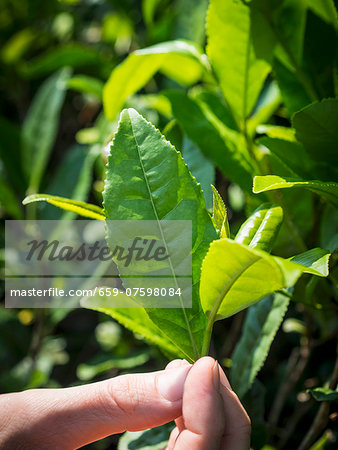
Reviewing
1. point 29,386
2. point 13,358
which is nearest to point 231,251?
point 29,386

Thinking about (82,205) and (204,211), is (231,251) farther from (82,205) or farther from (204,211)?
(82,205)

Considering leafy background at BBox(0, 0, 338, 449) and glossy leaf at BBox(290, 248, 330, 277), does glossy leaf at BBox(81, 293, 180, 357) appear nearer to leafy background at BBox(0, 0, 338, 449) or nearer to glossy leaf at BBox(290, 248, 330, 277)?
leafy background at BBox(0, 0, 338, 449)

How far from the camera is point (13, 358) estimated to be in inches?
49.7

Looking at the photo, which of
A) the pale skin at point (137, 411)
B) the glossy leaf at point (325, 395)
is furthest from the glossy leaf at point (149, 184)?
the glossy leaf at point (325, 395)

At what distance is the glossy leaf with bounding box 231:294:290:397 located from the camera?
70 cm

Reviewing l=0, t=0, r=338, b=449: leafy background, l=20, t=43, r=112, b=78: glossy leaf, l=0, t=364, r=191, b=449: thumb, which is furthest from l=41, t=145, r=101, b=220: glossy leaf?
l=0, t=364, r=191, b=449: thumb

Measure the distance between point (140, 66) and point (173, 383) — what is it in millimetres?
535

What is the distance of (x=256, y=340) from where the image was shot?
733mm

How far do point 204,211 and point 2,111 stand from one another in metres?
1.37

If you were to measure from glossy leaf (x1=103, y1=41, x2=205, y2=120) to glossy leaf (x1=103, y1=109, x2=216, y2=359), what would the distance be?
0.90 feet

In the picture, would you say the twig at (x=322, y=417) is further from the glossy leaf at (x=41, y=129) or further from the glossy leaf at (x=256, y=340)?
the glossy leaf at (x=41, y=129)

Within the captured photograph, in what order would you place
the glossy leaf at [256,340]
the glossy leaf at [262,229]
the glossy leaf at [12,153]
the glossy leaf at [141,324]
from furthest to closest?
1. the glossy leaf at [12,153]
2. the glossy leaf at [256,340]
3. the glossy leaf at [141,324]
4. the glossy leaf at [262,229]

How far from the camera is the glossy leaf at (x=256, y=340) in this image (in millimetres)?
702

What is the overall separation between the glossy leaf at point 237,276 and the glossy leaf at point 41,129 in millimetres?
791
